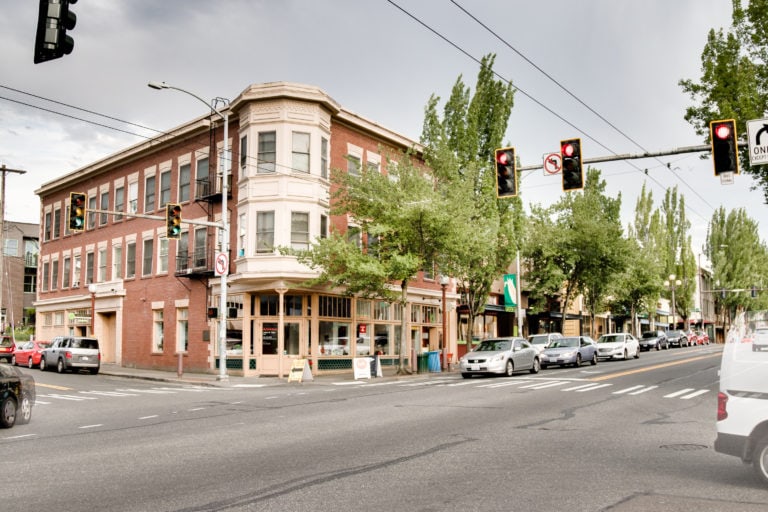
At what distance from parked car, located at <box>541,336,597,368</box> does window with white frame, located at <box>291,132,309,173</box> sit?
14256mm

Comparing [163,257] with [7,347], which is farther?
[7,347]

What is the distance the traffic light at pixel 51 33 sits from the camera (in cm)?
864

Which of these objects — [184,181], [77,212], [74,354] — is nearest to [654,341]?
[184,181]

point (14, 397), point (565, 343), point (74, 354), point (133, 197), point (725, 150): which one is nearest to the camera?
point (14, 397)

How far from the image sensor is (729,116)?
20.6m

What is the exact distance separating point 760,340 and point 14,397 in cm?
1287

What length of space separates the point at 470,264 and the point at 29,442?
22.1 metres

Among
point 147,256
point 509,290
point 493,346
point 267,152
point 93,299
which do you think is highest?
point 267,152

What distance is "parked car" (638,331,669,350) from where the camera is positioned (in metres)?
58.1

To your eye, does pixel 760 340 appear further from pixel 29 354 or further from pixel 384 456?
pixel 29 354

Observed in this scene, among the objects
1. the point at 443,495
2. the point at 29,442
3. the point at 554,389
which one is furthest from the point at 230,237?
the point at 443,495

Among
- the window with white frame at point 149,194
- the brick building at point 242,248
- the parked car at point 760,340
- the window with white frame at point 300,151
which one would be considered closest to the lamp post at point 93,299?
the brick building at point 242,248

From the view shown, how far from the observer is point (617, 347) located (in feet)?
125

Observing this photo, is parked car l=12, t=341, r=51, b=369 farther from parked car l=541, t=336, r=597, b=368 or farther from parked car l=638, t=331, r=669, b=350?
parked car l=638, t=331, r=669, b=350
